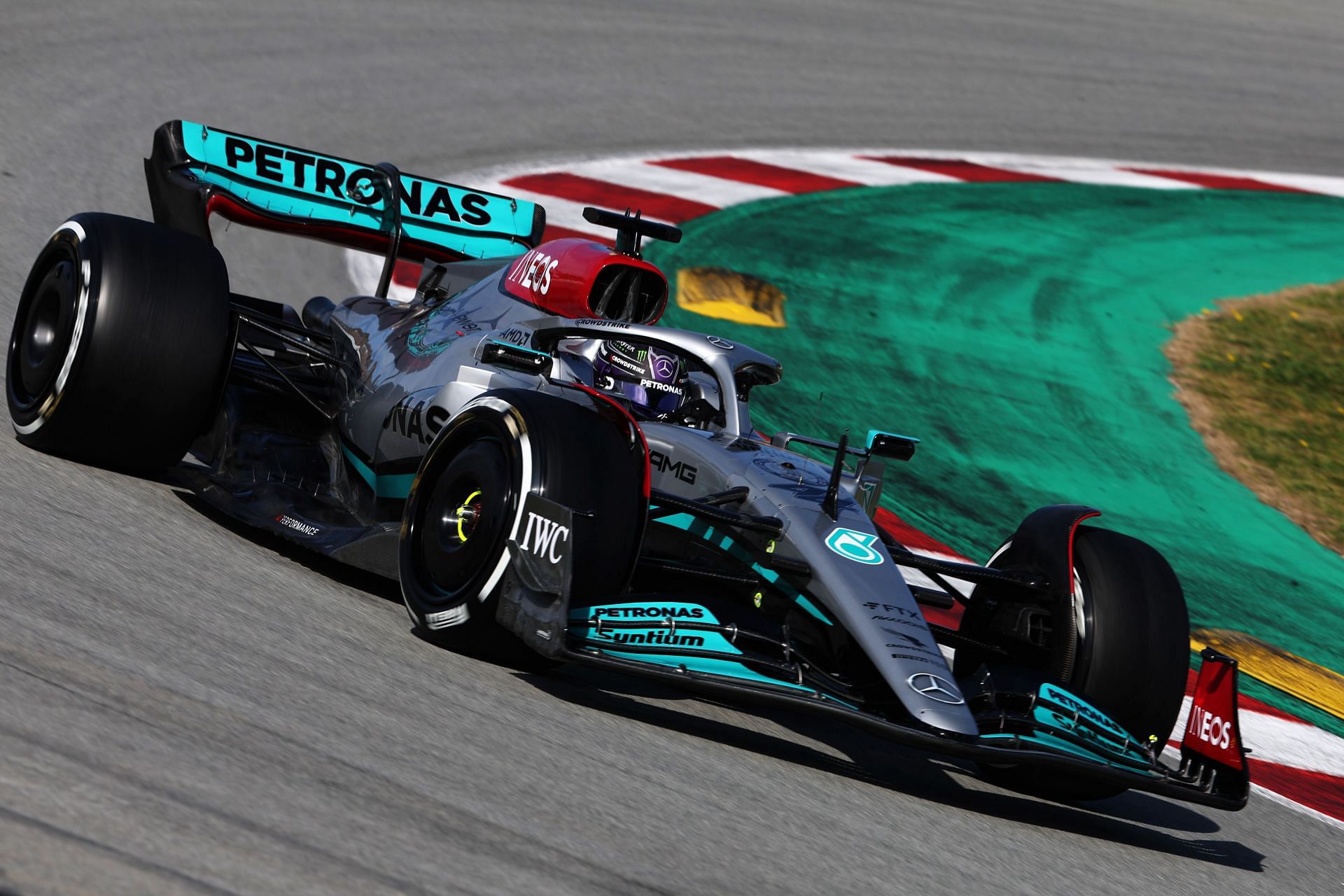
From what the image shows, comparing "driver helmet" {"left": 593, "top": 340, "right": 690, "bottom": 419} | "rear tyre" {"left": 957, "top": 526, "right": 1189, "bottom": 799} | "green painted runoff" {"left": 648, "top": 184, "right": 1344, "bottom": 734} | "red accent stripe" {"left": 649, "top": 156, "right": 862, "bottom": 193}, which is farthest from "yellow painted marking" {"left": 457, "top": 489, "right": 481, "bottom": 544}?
"red accent stripe" {"left": 649, "top": 156, "right": 862, "bottom": 193}

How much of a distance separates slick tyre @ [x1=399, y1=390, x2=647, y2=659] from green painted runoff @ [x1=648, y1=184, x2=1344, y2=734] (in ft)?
10.6

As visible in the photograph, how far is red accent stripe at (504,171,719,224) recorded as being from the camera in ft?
38.3

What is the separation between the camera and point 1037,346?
35.7ft

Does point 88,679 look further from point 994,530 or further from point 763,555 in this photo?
point 994,530

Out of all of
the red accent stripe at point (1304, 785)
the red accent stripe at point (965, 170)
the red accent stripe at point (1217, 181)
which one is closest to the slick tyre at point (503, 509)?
the red accent stripe at point (1304, 785)

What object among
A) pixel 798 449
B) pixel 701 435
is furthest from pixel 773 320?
pixel 701 435

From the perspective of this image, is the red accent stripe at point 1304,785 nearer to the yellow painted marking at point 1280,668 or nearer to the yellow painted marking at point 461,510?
the yellow painted marking at point 1280,668

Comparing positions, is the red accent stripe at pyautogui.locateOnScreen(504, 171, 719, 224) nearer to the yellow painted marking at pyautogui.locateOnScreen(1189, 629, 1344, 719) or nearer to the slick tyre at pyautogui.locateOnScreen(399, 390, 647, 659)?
the yellow painted marking at pyautogui.locateOnScreen(1189, 629, 1344, 719)

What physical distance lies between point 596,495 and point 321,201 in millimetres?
3372

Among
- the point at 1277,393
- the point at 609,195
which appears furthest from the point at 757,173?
the point at 1277,393

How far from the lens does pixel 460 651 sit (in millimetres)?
5105

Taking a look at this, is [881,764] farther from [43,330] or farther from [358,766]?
[43,330]

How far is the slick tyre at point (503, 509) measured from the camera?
4.80m

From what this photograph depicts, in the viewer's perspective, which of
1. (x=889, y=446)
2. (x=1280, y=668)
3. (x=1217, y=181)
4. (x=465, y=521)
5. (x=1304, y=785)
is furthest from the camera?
(x=1217, y=181)
